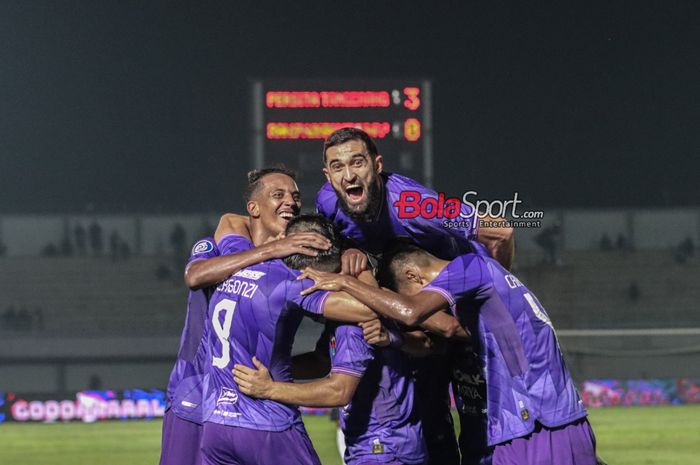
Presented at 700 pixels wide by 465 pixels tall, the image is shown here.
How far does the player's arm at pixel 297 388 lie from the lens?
3969 millimetres

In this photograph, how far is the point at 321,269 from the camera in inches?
164

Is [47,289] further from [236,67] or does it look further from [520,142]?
[520,142]

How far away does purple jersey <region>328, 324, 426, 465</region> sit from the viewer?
434 cm

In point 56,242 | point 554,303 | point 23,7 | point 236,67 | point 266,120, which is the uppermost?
point 23,7

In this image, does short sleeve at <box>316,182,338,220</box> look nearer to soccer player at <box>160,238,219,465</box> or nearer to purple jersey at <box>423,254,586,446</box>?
soccer player at <box>160,238,219,465</box>

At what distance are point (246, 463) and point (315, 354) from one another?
90 cm

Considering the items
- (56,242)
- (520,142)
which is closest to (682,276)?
(520,142)

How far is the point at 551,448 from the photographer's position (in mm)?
4023

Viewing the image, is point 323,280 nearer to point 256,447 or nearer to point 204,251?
point 256,447

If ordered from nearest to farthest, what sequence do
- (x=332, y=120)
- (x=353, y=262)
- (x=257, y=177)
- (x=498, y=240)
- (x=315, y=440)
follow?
(x=353, y=262) < (x=257, y=177) < (x=498, y=240) < (x=315, y=440) < (x=332, y=120)

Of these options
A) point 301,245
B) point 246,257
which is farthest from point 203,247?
point 301,245

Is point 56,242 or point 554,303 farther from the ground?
point 56,242

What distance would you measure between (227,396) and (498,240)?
213cm

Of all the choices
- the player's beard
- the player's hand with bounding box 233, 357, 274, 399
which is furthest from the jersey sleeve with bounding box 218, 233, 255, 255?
the player's hand with bounding box 233, 357, 274, 399
